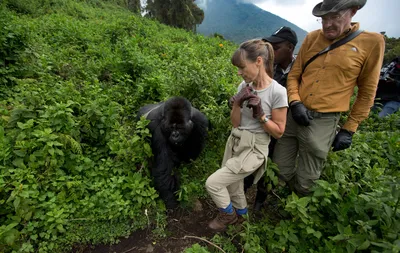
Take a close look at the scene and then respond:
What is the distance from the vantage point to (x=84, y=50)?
5.70 m

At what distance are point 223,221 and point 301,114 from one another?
120cm

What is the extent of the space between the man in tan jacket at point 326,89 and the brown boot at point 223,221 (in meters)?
0.65

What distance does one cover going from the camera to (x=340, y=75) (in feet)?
6.38

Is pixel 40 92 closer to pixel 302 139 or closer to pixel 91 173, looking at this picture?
pixel 91 173

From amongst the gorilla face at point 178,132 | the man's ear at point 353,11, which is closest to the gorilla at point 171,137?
the gorilla face at point 178,132

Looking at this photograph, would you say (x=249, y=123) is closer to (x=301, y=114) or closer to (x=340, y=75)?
(x=301, y=114)

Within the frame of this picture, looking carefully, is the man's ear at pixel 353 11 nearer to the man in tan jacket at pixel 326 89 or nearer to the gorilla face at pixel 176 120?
the man in tan jacket at pixel 326 89

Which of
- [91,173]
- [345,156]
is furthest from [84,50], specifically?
[345,156]

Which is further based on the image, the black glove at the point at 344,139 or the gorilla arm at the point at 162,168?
the gorilla arm at the point at 162,168

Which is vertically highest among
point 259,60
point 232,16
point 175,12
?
point 232,16

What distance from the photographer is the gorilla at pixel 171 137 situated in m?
2.45

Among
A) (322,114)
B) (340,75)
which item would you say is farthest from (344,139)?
(340,75)

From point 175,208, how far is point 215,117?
3.71 ft

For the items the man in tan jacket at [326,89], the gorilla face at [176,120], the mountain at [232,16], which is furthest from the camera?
the mountain at [232,16]
